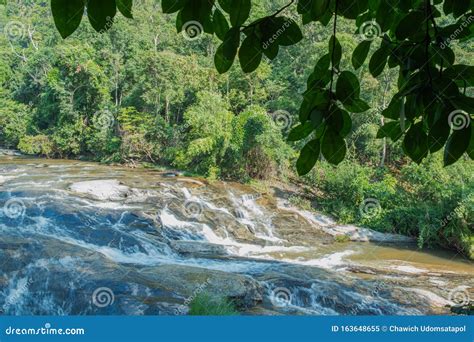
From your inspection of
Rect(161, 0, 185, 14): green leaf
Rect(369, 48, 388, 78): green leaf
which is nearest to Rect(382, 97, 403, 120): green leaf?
Rect(369, 48, 388, 78): green leaf

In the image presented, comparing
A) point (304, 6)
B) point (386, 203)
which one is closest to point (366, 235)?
point (386, 203)

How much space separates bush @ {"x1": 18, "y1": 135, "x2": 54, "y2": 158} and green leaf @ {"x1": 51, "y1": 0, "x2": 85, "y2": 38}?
2220 cm

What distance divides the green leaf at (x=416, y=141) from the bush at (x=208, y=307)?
13.9 ft

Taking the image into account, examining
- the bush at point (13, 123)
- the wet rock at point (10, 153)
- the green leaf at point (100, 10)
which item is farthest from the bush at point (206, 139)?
the green leaf at point (100, 10)

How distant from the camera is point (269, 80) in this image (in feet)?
75.0

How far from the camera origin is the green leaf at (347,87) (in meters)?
0.92

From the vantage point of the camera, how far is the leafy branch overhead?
81 cm

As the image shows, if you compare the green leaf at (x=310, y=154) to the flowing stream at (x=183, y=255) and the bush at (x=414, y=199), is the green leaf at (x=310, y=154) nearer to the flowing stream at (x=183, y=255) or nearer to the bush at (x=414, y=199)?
the flowing stream at (x=183, y=255)

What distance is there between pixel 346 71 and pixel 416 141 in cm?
24

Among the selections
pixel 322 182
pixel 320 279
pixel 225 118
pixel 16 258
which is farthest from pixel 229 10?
pixel 225 118

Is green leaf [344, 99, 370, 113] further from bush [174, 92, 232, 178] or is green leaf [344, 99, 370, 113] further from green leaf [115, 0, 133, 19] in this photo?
bush [174, 92, 232, 178]

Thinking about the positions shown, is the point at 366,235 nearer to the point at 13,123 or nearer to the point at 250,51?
the point at 250,51

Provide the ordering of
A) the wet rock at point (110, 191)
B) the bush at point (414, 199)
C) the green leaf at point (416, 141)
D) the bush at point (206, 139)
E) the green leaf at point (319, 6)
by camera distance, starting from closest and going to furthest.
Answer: the green leaf at point (319, 6) → the green leaf at point (416, 141) → the bush at point (414, 199) → the wet rock at point (110, 191) → the bush at point (206, 139)

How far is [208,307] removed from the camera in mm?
5387
